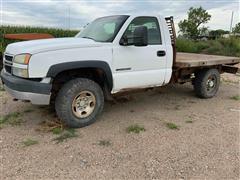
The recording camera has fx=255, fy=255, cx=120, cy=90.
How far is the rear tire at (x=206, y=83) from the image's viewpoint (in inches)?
248

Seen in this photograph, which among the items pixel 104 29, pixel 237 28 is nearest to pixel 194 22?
pixel 237 28

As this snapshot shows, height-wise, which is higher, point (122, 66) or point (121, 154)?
point (122, 66)

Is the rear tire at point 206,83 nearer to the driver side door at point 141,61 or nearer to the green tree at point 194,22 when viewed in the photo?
the driver side door at point 141,61

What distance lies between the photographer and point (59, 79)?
164 inches

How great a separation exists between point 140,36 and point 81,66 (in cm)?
110

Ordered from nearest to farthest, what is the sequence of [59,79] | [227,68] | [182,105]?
[59,79] < [182,105] < [227,68]

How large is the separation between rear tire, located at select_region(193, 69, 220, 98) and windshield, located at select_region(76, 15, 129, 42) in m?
2.69

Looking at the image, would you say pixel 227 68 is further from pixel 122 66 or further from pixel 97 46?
pixel 97 46

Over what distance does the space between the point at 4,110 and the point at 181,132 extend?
3.51m

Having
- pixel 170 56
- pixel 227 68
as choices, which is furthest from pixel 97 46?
pixel 227 68

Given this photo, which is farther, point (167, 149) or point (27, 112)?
point (27, 112)

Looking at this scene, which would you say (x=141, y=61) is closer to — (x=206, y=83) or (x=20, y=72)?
(x=20, y=72)

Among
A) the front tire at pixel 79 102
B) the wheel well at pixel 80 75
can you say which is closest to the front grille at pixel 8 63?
the wheel well at pixel 80 75

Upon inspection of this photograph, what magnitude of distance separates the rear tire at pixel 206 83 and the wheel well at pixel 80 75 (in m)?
2.80
